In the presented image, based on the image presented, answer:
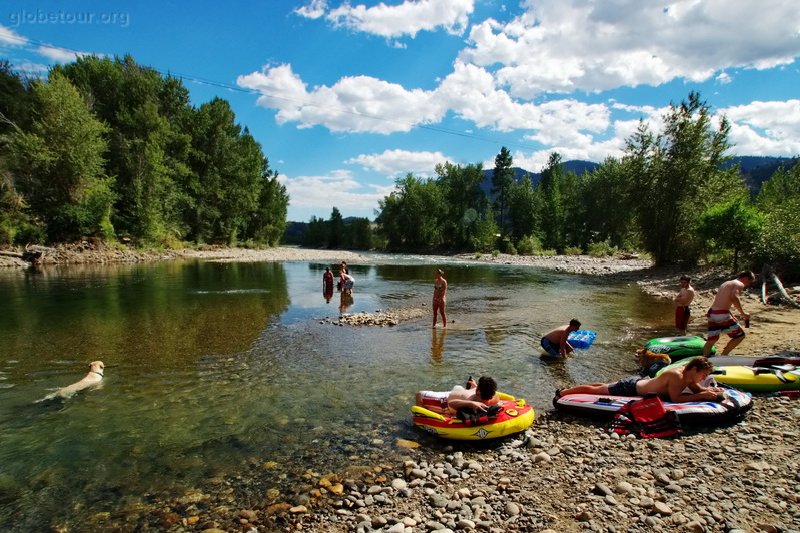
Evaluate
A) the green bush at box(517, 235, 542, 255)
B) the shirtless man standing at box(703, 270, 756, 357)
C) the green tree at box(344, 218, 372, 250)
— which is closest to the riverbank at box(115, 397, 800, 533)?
the shirtless man standing at box(703, 270, 756, 357)

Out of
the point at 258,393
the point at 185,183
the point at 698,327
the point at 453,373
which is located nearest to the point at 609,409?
the point at 453,373

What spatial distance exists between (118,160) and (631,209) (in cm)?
6012

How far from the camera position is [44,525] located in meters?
5.64

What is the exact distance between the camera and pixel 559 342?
13234mm

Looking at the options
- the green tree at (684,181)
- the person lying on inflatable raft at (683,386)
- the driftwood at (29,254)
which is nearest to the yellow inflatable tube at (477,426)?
the person lying on inflatable raft at (683,386)

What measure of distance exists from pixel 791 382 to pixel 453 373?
743 centimetres

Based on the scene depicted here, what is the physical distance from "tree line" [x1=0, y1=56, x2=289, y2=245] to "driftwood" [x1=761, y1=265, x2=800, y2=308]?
57.3m

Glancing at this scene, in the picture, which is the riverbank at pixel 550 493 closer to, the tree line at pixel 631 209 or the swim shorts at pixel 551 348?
the swim shorts at pixel 551 348

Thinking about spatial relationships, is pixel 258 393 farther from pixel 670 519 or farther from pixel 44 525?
pixel 670 519

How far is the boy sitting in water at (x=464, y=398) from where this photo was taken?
8055mm

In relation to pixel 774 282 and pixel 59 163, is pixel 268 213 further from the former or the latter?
pixel 774 282

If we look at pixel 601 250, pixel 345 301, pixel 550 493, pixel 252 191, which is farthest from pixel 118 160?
pixel 601 250

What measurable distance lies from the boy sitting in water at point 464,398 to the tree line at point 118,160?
1990 inches

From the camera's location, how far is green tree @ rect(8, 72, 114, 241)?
146 ft
